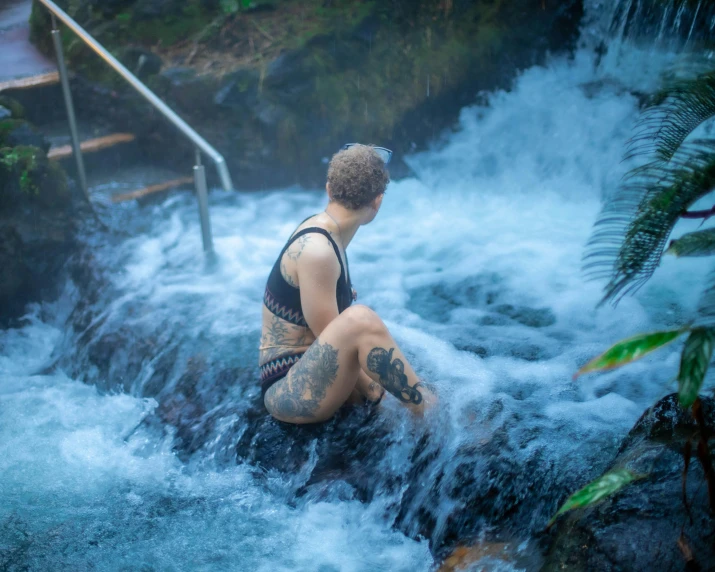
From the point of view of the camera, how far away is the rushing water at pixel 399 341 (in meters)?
2.93

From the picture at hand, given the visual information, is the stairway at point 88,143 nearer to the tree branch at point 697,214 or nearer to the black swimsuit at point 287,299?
the black swimsuit at point 287,299

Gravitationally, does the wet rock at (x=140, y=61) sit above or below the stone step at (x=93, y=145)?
above

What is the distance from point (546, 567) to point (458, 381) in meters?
1.27

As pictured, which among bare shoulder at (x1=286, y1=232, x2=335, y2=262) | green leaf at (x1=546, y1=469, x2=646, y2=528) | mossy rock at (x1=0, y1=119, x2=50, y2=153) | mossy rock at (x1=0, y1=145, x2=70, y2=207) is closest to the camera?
green leaf at (x1=546, y1=469, x2=646, y2=528)

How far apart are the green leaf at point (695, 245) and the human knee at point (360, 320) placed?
1141mm

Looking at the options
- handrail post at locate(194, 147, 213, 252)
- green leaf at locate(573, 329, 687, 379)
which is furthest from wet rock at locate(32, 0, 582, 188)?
green leaf at locate(573, 329, 687, 379)

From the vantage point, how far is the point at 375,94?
6828mm

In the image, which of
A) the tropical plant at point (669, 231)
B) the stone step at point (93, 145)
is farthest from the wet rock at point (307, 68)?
the tropical plant at point (669, 231)

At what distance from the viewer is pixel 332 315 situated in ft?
9.53

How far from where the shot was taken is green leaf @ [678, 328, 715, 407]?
6.00 ft

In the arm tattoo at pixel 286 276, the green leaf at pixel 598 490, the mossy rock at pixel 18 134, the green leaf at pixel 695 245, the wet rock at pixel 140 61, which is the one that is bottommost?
the mossy rock at pixel 18 134

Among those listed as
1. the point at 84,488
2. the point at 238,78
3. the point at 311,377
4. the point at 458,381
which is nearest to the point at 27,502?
the point at 84,488

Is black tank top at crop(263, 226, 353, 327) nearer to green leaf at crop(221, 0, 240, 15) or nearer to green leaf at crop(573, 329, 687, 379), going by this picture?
green leaf at crop(573, 329, 687, 379)

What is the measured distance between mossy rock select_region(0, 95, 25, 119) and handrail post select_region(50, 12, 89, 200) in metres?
0.55
